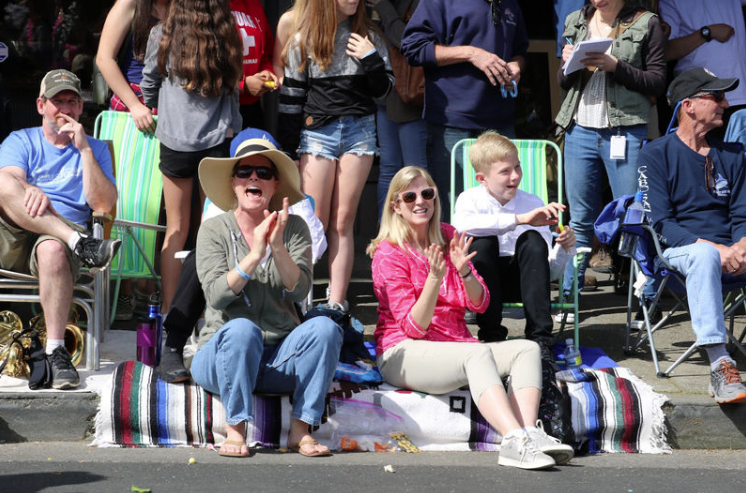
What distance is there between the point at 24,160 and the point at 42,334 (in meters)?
0.89

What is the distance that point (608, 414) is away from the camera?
5.05 m

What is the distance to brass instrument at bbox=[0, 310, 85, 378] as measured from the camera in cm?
519

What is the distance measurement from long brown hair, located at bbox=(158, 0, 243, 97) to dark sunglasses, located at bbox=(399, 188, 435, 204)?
1.47m

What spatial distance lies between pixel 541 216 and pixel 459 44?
5.25 feet

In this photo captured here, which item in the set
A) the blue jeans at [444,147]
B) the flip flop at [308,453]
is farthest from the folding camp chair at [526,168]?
the flip flop at [308,453]

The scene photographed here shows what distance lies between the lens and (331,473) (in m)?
4.45

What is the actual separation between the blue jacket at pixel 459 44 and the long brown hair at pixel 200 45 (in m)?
1.15

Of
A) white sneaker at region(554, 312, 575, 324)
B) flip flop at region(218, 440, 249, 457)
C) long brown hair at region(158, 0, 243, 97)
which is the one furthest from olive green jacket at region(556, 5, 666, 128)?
flip flop at region(218, 440, 249, 457)

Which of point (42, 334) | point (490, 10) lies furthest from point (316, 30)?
point (42, 334)

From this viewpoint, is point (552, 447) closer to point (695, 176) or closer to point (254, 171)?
point (254, 171)

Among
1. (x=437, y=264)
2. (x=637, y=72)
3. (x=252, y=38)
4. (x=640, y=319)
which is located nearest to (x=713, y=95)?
(x=637, y=72)

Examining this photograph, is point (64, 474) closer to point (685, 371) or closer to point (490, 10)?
point (685, 371)

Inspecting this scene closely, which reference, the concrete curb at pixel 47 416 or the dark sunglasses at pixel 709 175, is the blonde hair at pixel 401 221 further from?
the dark sunglasses at pixel 709 175

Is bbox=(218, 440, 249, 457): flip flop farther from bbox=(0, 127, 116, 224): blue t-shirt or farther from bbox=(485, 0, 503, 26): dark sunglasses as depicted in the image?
bbox=(485, 0, 503, 26): dark sunglasses
